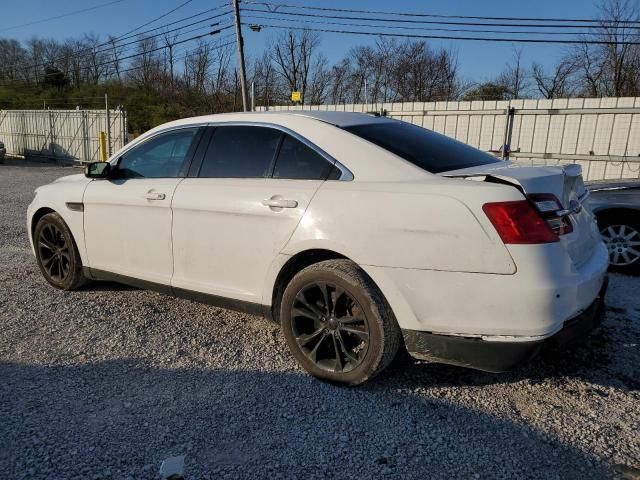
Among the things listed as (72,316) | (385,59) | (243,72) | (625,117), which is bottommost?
(72,316)

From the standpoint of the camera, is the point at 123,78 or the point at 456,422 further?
the point at 123,78

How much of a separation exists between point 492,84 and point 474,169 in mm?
33475

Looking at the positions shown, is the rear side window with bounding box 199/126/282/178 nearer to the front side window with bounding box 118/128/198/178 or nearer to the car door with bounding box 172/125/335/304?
the car door with bounding box 172/125/335/304

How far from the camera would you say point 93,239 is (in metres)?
4.27

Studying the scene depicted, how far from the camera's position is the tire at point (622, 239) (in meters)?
5.33

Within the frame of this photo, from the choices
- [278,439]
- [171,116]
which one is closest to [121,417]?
[278,439]

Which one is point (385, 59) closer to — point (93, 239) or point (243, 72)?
point (243, 72)

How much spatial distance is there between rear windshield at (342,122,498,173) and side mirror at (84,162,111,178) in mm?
2179

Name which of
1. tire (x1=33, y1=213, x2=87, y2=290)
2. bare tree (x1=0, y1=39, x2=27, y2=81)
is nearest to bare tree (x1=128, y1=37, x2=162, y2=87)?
bare tree (x1=0, y1=39, x2=27, y2=81)

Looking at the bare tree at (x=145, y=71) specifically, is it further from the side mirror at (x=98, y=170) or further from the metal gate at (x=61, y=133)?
the side mirror at (x=98, y=170)

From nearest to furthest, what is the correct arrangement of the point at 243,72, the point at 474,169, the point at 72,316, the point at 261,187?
the point at 474,169 → the point at 261,187 → the point at 72,316 → the point at 243,72

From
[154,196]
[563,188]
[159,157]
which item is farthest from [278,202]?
[563,188]

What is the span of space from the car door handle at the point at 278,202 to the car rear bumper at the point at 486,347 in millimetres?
978

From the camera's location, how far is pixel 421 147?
323cm
